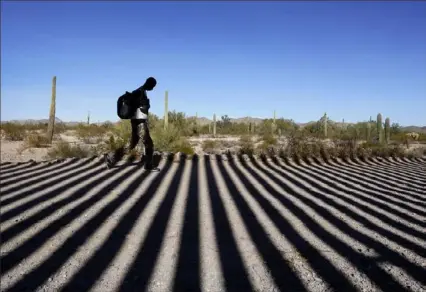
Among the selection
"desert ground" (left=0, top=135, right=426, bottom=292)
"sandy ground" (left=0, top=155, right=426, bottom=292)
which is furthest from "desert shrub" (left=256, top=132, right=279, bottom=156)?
"sandy ground" (left=0, top=155, right=426, bottom=292)

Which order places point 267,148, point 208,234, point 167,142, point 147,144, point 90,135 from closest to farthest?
point 208,234 → point 147,144 → point 267,148 → point 167,142 → point 90,135

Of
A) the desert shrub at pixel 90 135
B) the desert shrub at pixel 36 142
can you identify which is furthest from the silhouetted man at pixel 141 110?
the desert shrub at pixel 90 135

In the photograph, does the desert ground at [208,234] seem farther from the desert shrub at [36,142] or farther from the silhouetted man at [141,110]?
the desert shrub at [36,142]

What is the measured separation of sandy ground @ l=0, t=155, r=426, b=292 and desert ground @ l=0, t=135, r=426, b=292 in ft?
0.04

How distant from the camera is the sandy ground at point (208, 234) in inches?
106

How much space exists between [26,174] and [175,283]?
5505 mm

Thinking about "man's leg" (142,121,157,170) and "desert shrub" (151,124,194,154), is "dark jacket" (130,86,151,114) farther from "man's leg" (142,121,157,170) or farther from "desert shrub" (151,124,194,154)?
"desert shrub" (151,124,194,154)

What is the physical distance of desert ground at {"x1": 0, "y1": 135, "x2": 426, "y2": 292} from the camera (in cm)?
270

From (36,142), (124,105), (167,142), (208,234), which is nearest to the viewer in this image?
(208,234)

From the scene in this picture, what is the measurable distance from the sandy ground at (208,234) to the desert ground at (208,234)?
13 mm

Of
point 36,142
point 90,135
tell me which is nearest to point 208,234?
point 36,142

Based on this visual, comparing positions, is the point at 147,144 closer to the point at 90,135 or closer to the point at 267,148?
the point at 267,148

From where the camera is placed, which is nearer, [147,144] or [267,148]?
[147,144]

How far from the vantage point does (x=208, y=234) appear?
12.1 ft
